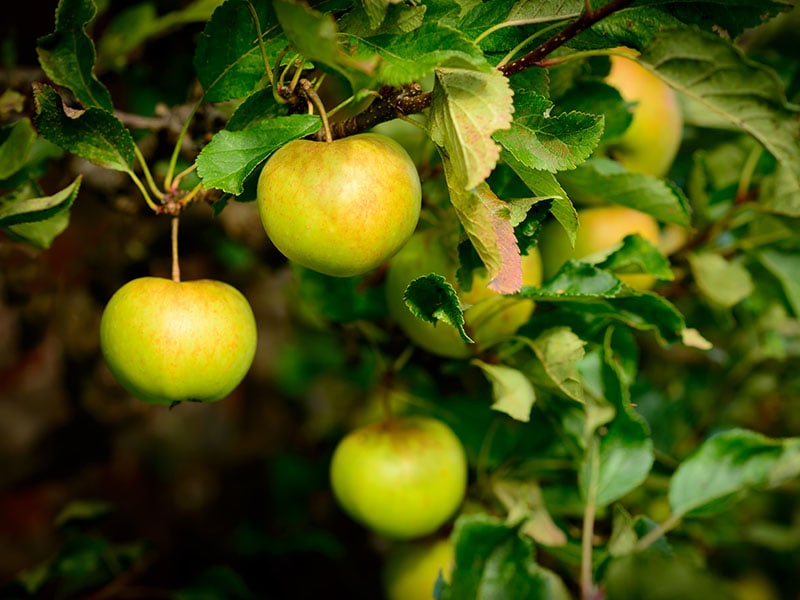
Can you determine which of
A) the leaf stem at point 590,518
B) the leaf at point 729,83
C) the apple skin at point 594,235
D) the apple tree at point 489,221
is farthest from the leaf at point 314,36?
the leaf stem at point 590,518

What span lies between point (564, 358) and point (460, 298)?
108 mm

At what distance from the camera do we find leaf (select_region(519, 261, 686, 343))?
0.53 meters

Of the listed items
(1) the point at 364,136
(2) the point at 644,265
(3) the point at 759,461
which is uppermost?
(1) the point at 364,136

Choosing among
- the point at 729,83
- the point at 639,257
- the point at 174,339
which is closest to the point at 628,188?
the point at 639,257

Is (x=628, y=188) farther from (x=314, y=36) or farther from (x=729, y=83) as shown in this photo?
(x=314, y=36)

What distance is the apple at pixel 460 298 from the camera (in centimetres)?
58

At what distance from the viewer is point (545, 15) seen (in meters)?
0.44

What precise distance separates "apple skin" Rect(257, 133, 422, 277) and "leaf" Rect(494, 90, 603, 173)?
8 centimetres

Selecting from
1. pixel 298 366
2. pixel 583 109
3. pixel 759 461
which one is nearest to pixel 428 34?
pixel 583 109

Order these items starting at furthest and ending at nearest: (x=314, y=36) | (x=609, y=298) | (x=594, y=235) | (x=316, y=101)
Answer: (x=594, y=235) → (x=609, y=298) → (x=316, y=101) → (x=314, y=36)

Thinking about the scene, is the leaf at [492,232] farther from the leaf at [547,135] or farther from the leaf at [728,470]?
the leaf at [728,470]

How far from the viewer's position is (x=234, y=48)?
49 cm

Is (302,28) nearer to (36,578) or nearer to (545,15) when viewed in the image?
(545,15)

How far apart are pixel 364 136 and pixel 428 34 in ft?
0.27
